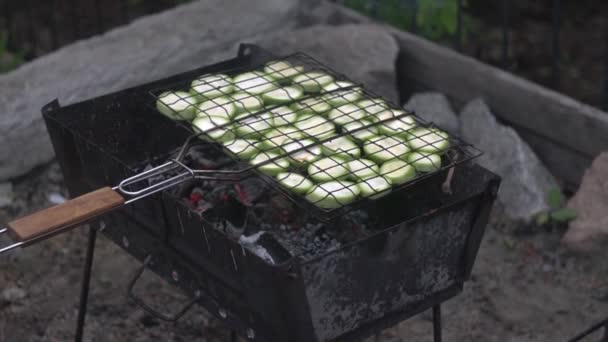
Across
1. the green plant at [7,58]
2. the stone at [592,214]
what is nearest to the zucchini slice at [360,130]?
the stone at [592,214]

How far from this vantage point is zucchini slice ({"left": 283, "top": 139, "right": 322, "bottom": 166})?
2.64m

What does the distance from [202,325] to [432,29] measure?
7.68 feet

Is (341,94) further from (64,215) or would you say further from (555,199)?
(555,199)

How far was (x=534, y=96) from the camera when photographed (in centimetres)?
431

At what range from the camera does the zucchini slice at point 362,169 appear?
2578 millimetres

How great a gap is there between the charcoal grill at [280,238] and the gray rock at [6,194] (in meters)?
1.32

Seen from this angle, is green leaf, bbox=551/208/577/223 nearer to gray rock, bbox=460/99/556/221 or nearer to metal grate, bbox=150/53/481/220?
gray rock, bbox=460/99/556/221

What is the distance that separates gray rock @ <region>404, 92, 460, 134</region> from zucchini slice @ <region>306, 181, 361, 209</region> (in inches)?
82.7

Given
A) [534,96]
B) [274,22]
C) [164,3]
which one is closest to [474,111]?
[534,96]

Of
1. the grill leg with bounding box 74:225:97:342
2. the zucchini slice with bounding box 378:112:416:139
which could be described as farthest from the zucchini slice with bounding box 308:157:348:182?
the grill leg with bounding box 74:225:97:342

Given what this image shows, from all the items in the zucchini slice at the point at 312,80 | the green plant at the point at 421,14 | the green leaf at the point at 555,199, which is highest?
the zucchini slice at the point at 312,80

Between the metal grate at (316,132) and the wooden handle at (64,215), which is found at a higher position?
the wooden handle at (64,215)

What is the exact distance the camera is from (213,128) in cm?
279

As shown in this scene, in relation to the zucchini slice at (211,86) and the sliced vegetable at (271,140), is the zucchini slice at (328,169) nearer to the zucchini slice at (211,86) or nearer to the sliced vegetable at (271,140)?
the sliced vegetable at (271,140)
